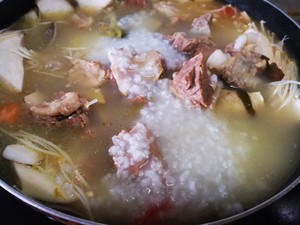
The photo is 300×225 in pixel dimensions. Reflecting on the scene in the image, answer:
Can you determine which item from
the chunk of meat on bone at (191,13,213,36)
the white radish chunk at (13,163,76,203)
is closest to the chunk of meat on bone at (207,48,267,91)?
the chunk of meat on bone at (191,13,213,36)

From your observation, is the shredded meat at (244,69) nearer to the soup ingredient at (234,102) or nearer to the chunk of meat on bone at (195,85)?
the soup ingredient at (234,102)

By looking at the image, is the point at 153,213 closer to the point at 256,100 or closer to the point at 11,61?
the point at 256,100

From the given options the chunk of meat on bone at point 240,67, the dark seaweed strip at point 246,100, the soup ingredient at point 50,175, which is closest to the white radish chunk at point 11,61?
the soup ingredient at point 50,175

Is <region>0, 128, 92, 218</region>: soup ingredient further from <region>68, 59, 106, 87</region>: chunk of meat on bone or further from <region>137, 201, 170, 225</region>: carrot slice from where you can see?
<region>68, 59, 106, 87</region>: chunk of meat on bone

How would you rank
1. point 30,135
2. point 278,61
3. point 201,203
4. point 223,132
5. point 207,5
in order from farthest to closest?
point 207,5, point 278,61, point 223,132, point 30,135, point 201,203

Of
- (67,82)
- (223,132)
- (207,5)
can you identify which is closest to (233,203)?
(223,132)

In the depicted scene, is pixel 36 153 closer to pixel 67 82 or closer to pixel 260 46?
pixel 67 82
